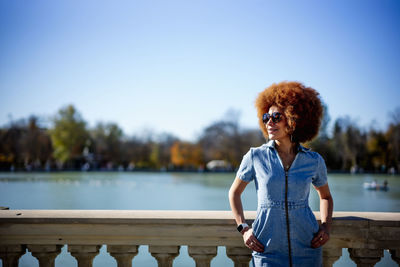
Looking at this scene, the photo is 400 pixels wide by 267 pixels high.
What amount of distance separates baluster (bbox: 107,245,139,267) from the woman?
863 millimetres

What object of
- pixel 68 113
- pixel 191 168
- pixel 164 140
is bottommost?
pixel 191 168

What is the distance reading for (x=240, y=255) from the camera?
259 cm

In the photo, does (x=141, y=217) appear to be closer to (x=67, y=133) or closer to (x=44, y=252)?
(x=44, y=252)

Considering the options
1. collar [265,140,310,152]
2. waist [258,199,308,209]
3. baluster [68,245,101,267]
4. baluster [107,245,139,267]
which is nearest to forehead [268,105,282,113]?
collar [265,140,310,152]

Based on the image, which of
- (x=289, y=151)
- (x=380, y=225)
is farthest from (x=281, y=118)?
(x=380, y=225)

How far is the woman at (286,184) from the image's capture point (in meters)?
2.20

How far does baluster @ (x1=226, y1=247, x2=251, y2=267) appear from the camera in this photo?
8.48ft

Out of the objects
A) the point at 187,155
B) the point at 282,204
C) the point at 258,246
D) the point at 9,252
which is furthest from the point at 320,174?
the point at 187,155

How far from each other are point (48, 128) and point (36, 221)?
74.5 metres

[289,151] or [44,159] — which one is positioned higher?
[289,151]

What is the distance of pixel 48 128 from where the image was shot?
234 ft

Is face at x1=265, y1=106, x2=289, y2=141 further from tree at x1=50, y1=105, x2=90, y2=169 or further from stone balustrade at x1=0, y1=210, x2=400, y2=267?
tree at x1=50, y1=105, x2=90, y2=169

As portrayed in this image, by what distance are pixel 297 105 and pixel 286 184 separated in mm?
524

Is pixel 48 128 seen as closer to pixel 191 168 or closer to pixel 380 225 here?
pixel 191 168
